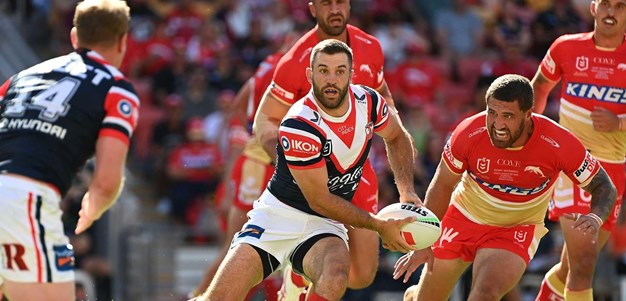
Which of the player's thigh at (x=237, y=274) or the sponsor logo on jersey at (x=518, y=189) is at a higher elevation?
the sponsor logo on jersey at (x=518, y=189)

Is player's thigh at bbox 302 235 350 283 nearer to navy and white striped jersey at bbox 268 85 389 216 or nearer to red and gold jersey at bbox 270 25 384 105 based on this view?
navy and white striped jersey at bbox 268 85 389 216

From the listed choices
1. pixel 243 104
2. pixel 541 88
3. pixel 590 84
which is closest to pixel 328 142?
pixel 541 88

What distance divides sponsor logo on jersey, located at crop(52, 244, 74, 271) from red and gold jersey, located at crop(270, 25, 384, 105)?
3.13 metres

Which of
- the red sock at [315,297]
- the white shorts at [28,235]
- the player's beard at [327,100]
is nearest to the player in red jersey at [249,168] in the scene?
the player's beard at [327,100]

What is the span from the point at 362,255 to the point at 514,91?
2.13m

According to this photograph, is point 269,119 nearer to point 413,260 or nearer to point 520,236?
point 413,260

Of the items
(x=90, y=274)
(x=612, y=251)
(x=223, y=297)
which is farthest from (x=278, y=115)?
(x=612, y=251)

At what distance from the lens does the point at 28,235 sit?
7480 millimetres

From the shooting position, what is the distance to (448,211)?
391 inches

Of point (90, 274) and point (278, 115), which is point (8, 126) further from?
point (90, 274)

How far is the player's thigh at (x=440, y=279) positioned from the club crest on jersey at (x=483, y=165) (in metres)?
0.74

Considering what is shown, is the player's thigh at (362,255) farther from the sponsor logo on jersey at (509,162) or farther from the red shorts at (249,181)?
the red shorts at (249,181)

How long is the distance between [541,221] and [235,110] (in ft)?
14.1

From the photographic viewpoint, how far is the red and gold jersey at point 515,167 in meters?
9.29
